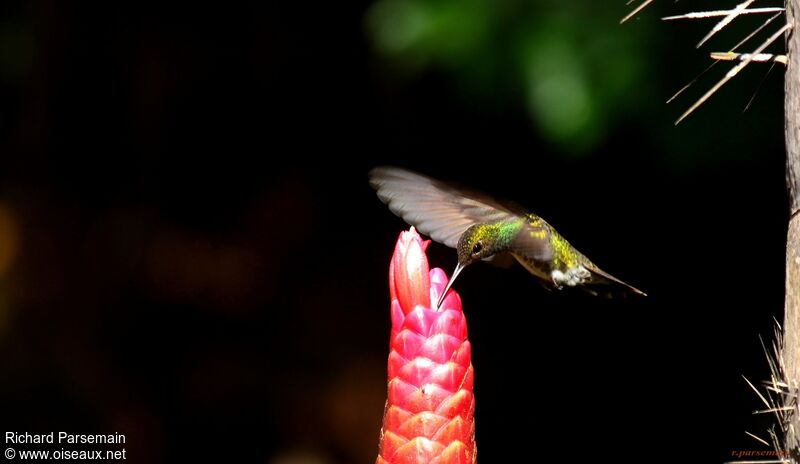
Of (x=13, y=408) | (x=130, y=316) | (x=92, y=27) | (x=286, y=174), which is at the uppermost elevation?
(x=92, y=27)

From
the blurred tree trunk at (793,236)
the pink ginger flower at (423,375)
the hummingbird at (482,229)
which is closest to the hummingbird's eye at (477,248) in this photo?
the hummingbird at (482,229)

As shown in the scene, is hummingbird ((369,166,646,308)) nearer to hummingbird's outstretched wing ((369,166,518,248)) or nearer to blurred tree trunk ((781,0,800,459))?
hummingbird's outstretched wing ((369,166,518,248))

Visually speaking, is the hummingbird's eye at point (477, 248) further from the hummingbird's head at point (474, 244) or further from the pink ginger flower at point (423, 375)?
the pink ginger flower at point (423, 375)

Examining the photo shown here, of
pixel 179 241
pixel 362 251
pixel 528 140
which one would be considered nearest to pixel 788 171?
pixel 528 140

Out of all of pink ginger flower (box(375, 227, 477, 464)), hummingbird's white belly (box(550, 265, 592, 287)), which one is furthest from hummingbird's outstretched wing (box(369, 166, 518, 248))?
pink ginger flower (box(375, 227, 477, 464))

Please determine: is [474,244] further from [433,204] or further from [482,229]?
[433,204]

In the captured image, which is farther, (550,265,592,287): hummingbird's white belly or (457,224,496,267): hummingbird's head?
(550,265,592,287): hummingbird's white belly

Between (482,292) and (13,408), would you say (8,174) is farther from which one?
(482,292)

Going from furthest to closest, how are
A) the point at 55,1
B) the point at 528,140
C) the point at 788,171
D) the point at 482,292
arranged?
the point at 482,292 < the point at 55,1 < the point at 528,140 < the point at 788,171
